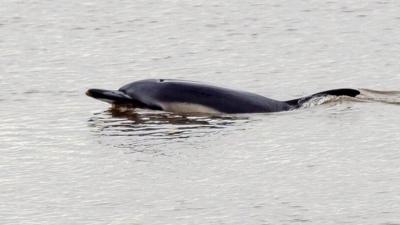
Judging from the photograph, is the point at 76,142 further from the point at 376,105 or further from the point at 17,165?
the point at 376,105

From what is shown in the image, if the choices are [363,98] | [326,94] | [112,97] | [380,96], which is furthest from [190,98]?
[380,96]

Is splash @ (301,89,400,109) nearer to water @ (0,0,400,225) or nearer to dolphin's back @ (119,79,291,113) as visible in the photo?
water @ (0,0,400,225)

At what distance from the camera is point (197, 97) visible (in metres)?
13.0

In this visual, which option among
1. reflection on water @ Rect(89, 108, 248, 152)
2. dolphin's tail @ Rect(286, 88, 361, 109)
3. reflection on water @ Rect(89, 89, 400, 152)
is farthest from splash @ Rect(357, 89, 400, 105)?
reflection on water @ Rect(89, 108, 248, 152)

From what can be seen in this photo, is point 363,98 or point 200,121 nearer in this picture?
point 200,121

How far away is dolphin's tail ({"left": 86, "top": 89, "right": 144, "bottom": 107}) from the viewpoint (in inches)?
512

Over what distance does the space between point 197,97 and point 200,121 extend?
1.27ft

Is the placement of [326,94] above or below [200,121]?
above

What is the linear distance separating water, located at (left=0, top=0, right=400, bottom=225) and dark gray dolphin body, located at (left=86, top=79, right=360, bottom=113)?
135 millimetres

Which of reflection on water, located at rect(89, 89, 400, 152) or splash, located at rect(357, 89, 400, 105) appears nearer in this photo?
reflection on water, located at rect(89, 89, 400, 152)

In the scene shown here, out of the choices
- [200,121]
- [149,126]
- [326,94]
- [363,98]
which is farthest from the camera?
[363,98]

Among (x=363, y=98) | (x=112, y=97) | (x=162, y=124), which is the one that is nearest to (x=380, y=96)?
(x=363, y=98)

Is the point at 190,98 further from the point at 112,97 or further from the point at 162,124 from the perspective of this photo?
the point at 112,97

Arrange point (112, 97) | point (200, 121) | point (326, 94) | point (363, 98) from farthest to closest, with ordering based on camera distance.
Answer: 1. point (363, 98)
2. point (326, 94)
3. point (112, 97)
4. point (200, 121)
